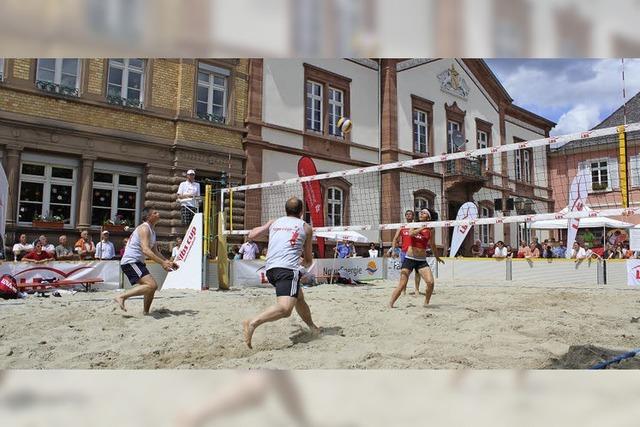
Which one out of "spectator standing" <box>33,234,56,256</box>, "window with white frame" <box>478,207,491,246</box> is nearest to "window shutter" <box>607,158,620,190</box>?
"window with white frame" <box>478,207,491,246</box>

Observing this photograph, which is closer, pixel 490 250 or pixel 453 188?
pixel 453 188

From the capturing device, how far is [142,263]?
18.0ft

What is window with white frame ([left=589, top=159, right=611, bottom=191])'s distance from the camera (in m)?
6.34

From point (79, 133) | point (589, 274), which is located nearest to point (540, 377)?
point (79, 133)

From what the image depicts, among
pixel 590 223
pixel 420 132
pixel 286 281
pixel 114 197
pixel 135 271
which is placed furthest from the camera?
pixel 590 223

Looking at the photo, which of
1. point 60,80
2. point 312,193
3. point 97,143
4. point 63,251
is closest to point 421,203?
point 312,193

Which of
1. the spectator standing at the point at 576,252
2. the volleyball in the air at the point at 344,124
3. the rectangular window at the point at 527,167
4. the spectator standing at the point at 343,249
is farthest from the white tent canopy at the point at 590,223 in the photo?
the volleyball in the air at the point at 344,124

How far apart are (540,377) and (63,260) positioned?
6.43m

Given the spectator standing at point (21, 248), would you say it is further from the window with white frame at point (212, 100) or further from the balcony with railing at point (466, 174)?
the balcony with railing at point (466, 174)

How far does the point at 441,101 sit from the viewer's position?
22.7 feet

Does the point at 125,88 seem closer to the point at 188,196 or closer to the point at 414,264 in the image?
the point at 188,196

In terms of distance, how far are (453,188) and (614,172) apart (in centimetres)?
208

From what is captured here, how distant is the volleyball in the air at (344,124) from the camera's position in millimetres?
7327
